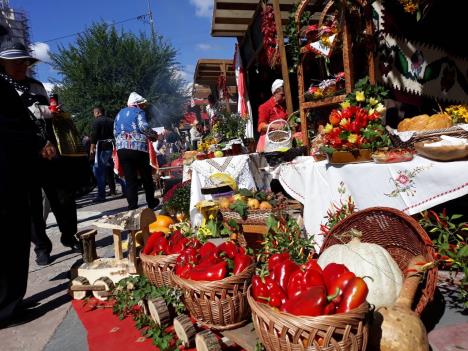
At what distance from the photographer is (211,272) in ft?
7.63

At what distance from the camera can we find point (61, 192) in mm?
4289

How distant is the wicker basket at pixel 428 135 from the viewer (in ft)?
8.79

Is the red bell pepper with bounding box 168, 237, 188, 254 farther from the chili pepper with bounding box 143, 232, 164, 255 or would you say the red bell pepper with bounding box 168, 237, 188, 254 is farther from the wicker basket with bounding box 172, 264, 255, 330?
the wicker basket with bounding box 172, 264, 255, 330

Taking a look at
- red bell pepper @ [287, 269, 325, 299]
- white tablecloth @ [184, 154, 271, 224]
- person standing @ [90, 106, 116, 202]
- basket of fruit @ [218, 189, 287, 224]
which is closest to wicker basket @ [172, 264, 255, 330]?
red bell pepper @ [287, 269, 325, 299]

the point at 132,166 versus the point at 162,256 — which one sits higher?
the point at 132,166

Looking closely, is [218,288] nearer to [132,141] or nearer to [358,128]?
[358,128]

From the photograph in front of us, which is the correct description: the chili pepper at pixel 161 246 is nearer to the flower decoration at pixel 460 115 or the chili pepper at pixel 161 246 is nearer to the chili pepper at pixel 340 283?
the chili pepper at pixel 340 283

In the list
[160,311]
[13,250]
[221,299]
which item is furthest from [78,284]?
[221,299]

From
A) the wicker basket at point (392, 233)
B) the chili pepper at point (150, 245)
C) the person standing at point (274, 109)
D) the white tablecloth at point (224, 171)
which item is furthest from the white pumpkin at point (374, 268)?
the person standing at point (274, 109)

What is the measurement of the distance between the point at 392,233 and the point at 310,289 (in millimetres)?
1033

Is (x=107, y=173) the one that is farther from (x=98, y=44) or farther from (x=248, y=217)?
(x=98, y=44)

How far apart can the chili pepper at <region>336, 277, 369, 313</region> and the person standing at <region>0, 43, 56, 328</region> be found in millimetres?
2646

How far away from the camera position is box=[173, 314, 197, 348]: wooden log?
2.30m

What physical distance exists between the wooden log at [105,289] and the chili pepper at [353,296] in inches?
92.4
